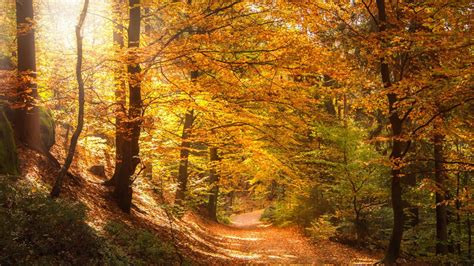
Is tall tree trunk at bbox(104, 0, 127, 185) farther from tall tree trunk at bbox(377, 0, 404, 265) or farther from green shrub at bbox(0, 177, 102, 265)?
tall tree trunk at bbox(377, 0, 404, 265)

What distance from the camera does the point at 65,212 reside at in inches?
285

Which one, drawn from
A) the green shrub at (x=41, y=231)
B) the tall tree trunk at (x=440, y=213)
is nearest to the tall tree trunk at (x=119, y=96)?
the green shrub at (x=41, y=231)

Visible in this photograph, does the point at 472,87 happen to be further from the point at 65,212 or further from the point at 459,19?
the point at 65,212

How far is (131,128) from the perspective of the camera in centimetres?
1052

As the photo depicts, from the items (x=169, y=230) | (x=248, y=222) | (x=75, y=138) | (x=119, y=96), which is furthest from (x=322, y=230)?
(x=248, y=222)

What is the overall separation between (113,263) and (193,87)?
5.72 meters

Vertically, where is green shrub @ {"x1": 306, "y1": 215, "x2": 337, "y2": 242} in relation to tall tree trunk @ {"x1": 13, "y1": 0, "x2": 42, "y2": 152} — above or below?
below

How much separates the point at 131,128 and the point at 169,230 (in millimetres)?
4383

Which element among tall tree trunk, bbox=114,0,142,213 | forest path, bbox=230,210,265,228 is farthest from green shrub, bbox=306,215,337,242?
forest path, bbox=230,210,265,228

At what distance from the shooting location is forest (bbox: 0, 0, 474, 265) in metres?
8.23

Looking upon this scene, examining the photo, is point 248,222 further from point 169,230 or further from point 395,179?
point 395,179

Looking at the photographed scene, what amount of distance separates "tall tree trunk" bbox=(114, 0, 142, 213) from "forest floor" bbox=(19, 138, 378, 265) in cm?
36

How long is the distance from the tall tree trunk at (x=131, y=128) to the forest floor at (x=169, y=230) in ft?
1.17

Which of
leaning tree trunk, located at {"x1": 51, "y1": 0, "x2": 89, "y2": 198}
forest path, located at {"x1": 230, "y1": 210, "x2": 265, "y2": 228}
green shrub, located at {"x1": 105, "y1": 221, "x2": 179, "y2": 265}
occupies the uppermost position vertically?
leaning tree trunk, located at {"x1": 51, "y1": 0, "x2": 89, "y2": 198}
